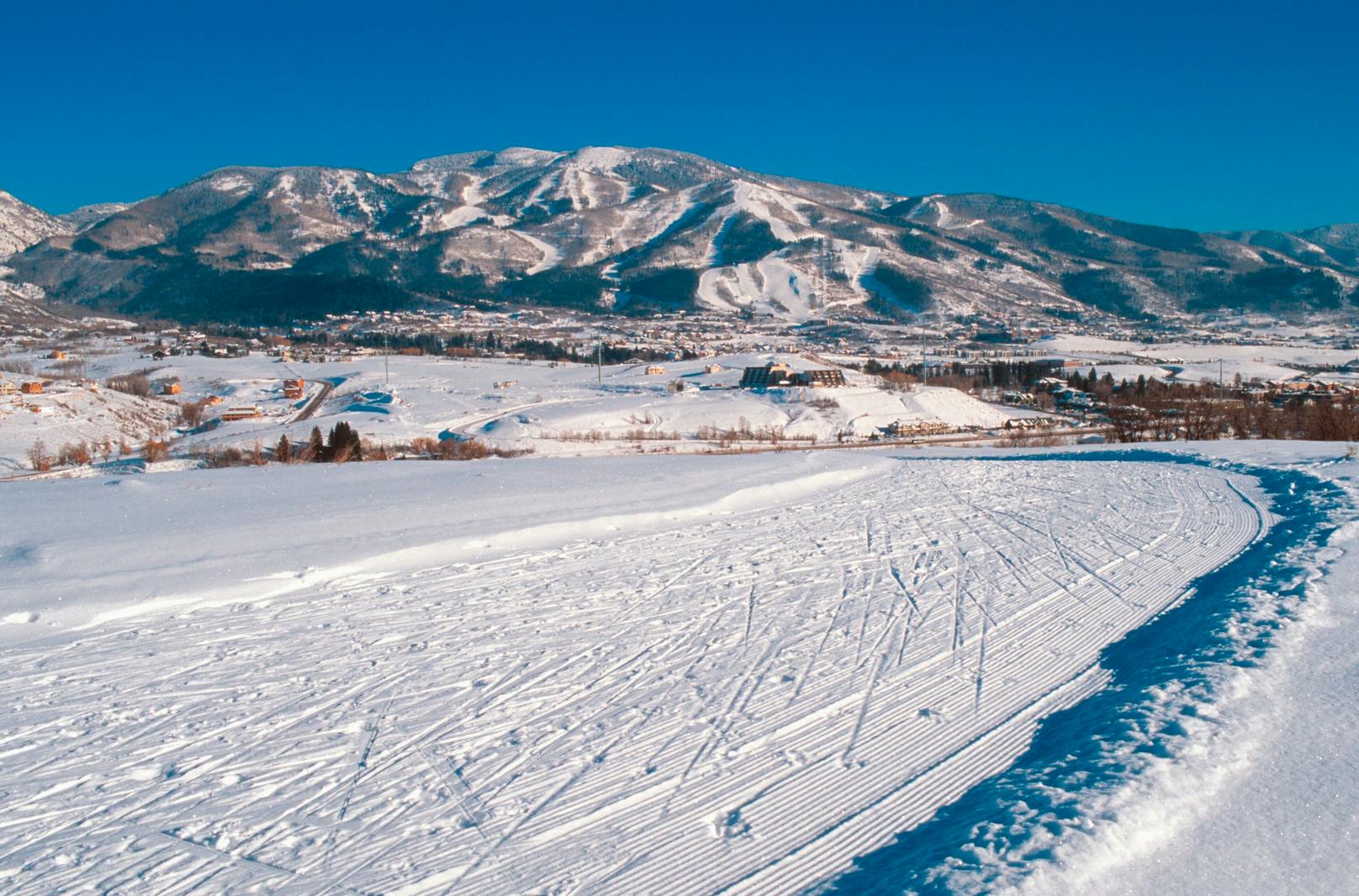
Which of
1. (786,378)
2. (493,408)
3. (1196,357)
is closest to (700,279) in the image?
(1196,357)

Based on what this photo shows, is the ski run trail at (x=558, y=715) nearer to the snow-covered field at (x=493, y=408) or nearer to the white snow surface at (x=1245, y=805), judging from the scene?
the white snow surface at (x=1245, y=805)

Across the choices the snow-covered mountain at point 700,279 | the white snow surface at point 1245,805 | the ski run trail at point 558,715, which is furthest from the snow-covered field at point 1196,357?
the white snow surface at point 1245,805

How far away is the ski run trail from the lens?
4660 mm

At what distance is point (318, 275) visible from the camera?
17362cm

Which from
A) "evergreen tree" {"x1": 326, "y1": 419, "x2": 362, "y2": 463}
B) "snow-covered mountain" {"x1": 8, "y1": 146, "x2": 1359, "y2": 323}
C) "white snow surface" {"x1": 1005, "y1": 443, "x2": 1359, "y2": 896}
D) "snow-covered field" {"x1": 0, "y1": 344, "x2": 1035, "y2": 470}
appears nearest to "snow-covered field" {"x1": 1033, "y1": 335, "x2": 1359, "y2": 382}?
"snow-covered field" {"x1": 0, "y1": 344, "x2": 1035, "y2": 470}

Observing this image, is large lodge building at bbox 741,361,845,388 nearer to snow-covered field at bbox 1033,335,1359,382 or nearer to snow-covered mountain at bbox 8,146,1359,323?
snow-covered field at bbox 1033,335,1359,382

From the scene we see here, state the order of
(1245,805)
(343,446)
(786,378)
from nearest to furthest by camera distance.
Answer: (1245,805) < (343,446) < (786,378)

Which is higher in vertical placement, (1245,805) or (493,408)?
(493,408)

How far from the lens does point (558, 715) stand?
6344mm

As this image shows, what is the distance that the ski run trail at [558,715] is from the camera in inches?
183

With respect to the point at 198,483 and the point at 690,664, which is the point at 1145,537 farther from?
the point at 198,483

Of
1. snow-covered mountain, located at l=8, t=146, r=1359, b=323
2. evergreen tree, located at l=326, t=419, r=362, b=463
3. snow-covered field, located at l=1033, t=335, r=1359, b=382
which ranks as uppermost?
snow-covered mountain, located at l=8, t=146, r=1359, b=323

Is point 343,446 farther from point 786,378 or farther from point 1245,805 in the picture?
point 786,378

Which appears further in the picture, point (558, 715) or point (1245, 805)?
point (558, 715)
